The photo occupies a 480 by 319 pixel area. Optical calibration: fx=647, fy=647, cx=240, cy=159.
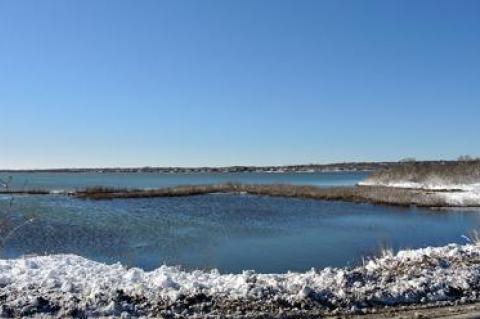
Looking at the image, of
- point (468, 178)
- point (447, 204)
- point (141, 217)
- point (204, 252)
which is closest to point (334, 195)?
point (447, 204)

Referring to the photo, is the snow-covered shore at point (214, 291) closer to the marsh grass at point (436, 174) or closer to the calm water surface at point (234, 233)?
the calm water surface at point (234, 233)

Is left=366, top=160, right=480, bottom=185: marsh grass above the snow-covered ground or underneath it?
above

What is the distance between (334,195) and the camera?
52.2 meters

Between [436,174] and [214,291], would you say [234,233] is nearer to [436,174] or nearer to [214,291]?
[214,291]

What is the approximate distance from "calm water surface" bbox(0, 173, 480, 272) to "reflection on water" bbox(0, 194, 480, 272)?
2cm

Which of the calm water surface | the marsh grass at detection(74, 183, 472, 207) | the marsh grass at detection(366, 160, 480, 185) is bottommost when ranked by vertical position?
the calm water surface

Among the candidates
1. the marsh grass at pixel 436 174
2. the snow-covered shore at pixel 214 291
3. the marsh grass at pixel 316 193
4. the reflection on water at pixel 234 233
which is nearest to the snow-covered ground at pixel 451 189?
the marsh grass at pixel 436 174

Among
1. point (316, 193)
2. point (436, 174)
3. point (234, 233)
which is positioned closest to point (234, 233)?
point (234, 233)

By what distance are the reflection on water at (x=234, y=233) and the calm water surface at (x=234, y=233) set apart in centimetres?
2

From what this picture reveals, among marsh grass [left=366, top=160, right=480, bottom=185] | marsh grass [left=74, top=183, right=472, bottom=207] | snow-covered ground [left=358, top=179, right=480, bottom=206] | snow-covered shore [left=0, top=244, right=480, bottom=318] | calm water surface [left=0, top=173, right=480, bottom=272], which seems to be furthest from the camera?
marsh grass [left=366, top=160, right=480, bottom=185]

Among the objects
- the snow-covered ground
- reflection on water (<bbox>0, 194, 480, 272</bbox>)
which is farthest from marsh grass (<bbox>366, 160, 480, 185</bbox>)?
reflection on water (<bbox>0, 194, 480, 272</bbox>)

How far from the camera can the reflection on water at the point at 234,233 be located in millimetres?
19875

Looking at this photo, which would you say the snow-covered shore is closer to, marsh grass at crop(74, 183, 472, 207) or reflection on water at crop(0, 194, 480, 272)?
reflection on water at crop(0, 194, 480, 272)

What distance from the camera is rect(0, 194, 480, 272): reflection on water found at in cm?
1988
